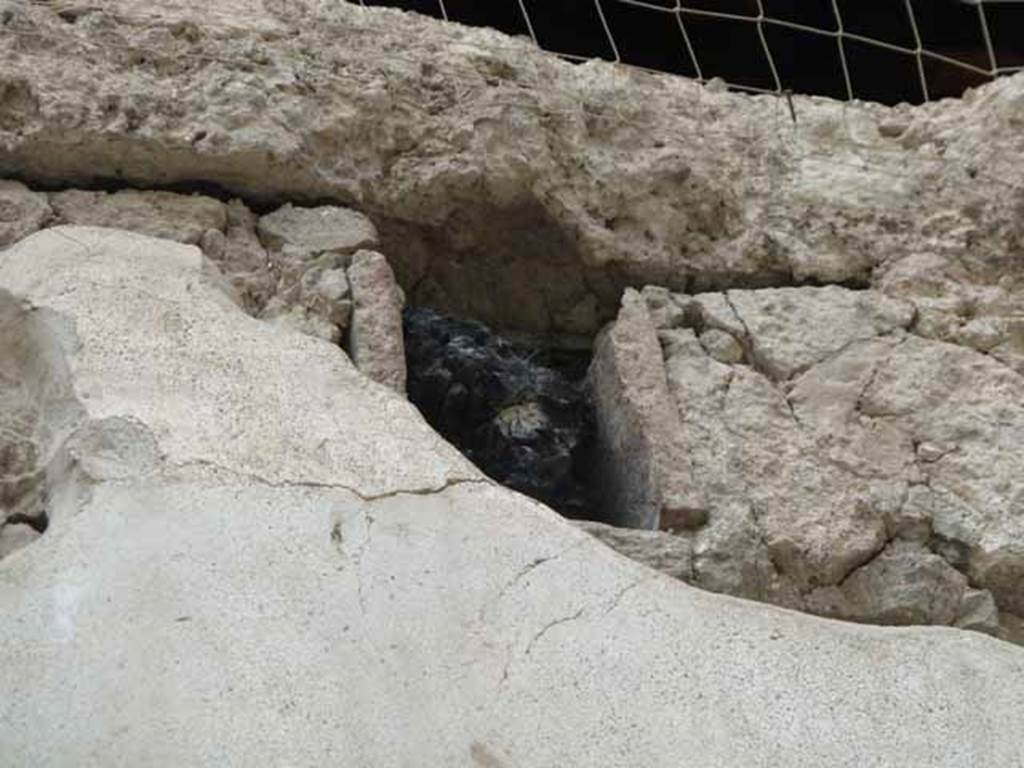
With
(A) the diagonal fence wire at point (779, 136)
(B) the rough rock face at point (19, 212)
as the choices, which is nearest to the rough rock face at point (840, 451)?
(A) the diagonal fence wire at point (779, 136)

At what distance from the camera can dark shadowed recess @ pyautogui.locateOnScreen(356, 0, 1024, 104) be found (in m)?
3.60

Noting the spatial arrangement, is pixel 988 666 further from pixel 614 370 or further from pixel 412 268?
pixel 412 268

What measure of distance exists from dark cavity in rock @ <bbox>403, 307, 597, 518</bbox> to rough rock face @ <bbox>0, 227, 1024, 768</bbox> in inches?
13.7

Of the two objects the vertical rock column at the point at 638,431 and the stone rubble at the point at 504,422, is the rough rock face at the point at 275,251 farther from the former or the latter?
the vertical rock column at the point at 638,431

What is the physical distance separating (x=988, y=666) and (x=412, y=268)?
0.91m

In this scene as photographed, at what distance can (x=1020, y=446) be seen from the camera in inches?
91.0

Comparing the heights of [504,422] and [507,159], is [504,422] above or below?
below

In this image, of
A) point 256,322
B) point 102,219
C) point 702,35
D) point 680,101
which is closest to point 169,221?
point 102,219

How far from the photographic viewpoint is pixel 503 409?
237 centimetres

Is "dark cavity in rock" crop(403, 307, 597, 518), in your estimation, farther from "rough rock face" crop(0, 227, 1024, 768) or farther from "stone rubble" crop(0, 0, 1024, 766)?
"rough rock face" crop(0, 227, 1024, 768)

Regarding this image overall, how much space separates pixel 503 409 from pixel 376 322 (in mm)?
188

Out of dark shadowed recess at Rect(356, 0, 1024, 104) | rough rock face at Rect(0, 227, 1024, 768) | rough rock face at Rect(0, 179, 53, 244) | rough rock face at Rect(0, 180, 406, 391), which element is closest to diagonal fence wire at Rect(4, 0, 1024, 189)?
rough rock face at Rect(0, 180, 406, 391)

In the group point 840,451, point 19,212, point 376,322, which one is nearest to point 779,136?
point 840,451

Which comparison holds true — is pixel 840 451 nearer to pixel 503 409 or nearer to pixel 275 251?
pixel 503 409
